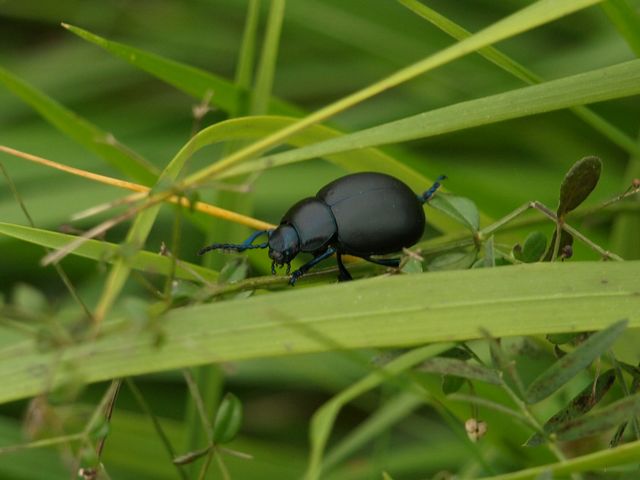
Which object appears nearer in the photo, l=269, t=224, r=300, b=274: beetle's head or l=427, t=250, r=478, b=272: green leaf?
l=427, t=250, r=478, b=272: green leaf

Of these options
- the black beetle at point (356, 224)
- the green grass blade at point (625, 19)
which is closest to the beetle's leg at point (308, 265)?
the black beetle at point (356, 224)

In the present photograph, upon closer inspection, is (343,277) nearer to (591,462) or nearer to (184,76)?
(591,462)

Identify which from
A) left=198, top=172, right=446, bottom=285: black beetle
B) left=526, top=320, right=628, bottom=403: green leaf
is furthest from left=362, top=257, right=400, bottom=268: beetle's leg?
left=526, top=320, right=628, bottom=403: green leaf

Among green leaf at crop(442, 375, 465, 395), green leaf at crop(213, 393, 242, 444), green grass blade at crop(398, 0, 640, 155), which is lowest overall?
green leaf at crop(213, 393, 242, 444)

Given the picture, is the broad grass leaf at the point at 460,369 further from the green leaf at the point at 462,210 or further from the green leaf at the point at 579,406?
the green leaf at the point at 462,210

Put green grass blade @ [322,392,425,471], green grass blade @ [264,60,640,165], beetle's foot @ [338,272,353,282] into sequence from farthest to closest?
green grass blade @ [322,392,425,471], beetle's foot @ [338,272,353,282], green grass blade @ [264,60,640,165]

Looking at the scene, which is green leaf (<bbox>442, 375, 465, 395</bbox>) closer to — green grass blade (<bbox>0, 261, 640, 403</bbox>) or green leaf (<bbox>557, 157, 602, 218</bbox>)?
green grass blade (<bbox>0, 261, 640, 403</bbox>)

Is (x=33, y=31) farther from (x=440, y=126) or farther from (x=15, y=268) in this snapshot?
(x=440, y=126)

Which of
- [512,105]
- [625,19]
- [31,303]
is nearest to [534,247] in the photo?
[512,105]
